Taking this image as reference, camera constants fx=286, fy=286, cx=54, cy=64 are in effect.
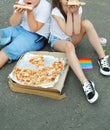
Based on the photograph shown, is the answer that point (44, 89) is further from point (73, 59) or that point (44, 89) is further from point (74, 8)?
point (74, 8)

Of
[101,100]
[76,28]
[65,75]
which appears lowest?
[101,100]

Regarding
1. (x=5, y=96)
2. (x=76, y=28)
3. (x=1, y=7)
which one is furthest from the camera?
(x=1, y=7)

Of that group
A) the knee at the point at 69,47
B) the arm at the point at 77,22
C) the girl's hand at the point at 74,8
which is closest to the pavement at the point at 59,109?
the knee at the point at 69,47

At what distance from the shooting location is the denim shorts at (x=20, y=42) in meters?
2.11

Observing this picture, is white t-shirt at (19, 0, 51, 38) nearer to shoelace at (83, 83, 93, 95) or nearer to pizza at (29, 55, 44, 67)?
pizza at (29, 55, 44, 67)

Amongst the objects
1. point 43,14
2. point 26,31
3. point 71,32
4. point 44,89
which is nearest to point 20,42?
point 26,31

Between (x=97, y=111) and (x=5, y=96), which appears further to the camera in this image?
(x=5, y=96)

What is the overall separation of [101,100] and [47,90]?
0.35 metres

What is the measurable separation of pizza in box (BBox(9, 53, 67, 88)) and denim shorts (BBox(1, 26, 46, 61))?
90 millimetres

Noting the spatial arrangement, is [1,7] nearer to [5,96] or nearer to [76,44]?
[76,44]

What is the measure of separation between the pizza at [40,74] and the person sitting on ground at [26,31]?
180 millimetres

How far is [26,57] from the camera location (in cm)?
205

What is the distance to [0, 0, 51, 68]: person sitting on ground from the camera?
206 centimetres

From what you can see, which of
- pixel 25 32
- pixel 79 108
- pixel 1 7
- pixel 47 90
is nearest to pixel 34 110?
pixel 47 90
